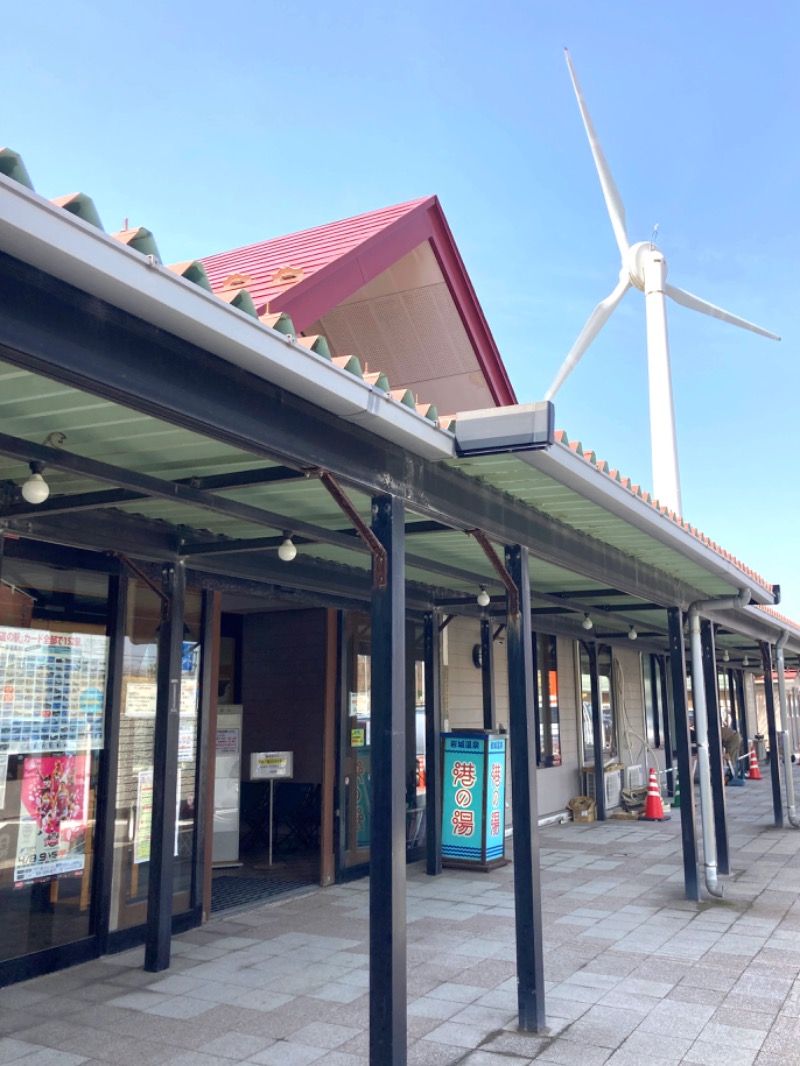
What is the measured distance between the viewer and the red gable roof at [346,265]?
25.2ft

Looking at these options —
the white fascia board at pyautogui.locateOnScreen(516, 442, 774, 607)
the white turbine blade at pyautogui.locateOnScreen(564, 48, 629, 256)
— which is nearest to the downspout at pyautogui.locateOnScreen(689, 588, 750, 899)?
the white fascia board at pyautogui.locateOnScreen(516, 442, 774, 607)

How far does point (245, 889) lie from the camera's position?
842 cm

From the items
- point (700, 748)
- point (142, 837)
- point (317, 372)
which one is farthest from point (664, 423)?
point (317, 372)

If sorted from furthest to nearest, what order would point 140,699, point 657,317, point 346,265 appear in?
point 657,317, point 346,265, point 140,699

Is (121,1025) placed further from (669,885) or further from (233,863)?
(669,885)

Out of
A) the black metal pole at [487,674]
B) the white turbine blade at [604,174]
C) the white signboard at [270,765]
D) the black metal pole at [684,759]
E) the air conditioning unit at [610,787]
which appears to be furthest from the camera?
the white turbine blade at [604,174]

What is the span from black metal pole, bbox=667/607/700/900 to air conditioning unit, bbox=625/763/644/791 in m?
6.94

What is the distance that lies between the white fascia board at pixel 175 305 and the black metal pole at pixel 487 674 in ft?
24.6

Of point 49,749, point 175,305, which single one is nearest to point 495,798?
point 49,749

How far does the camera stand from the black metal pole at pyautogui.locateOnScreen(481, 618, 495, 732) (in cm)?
1096

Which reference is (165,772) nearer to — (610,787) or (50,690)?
(50,690)

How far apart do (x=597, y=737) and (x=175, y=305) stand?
12.1 metres

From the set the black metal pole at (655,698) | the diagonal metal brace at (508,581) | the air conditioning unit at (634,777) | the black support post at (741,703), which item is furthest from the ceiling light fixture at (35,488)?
the black support post at (741,703)

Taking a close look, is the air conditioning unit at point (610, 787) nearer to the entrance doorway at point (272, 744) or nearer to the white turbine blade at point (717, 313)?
the entrance doorway at point (272, 744)
